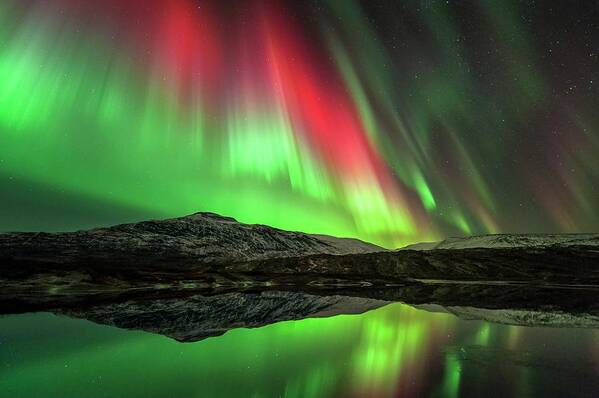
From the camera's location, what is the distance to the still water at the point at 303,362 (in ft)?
48.2

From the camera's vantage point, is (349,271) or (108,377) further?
(349,271)

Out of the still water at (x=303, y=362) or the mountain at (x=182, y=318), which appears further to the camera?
the mountain at (x=182, y=318)

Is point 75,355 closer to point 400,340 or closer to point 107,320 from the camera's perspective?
point 107,320

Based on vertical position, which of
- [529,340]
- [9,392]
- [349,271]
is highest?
[349,271]

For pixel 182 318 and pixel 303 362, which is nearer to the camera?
pixel 303 362

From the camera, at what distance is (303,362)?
19.5 m

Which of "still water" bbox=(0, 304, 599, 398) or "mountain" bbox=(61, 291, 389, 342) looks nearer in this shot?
"still water" bbox=(0, 304, 599, 398)

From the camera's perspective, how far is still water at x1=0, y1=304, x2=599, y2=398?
14.7m

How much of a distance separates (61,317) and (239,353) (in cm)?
2128

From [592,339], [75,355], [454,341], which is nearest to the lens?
[75,355]

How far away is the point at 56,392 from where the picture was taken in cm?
1423

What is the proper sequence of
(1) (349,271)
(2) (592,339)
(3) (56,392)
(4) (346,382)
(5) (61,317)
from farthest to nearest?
1. (1) (349,271)
2. (5) (61,317)
3. (2) (592,339)
4. (4) (346,382)
5. (3) (56,392)

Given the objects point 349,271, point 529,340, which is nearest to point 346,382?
point 529,340

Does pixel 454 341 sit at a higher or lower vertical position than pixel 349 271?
lower
